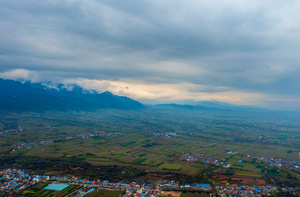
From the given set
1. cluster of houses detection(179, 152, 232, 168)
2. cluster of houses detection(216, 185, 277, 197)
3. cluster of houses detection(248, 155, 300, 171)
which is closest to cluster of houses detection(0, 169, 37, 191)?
cluster of houses detection(216, 185, 277, 197)

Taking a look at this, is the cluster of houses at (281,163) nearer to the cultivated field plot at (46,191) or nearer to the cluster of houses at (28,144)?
the cultivated field plot at (46,191)

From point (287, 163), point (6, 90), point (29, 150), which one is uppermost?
point (6, 90)

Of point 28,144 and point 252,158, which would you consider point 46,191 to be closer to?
point 28,144

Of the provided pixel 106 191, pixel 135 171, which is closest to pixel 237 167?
pixel 135 171

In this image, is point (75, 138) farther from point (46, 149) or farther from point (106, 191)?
point (106, 191)

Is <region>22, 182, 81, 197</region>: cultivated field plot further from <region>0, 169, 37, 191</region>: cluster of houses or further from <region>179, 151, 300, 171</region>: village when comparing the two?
<region>179, 151, 300, 171</region>: village

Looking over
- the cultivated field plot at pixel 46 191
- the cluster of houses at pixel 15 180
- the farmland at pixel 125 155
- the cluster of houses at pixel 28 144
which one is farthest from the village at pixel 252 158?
the cluster of houses at pixel 28 144

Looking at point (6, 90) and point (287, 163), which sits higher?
point (6, 90)
